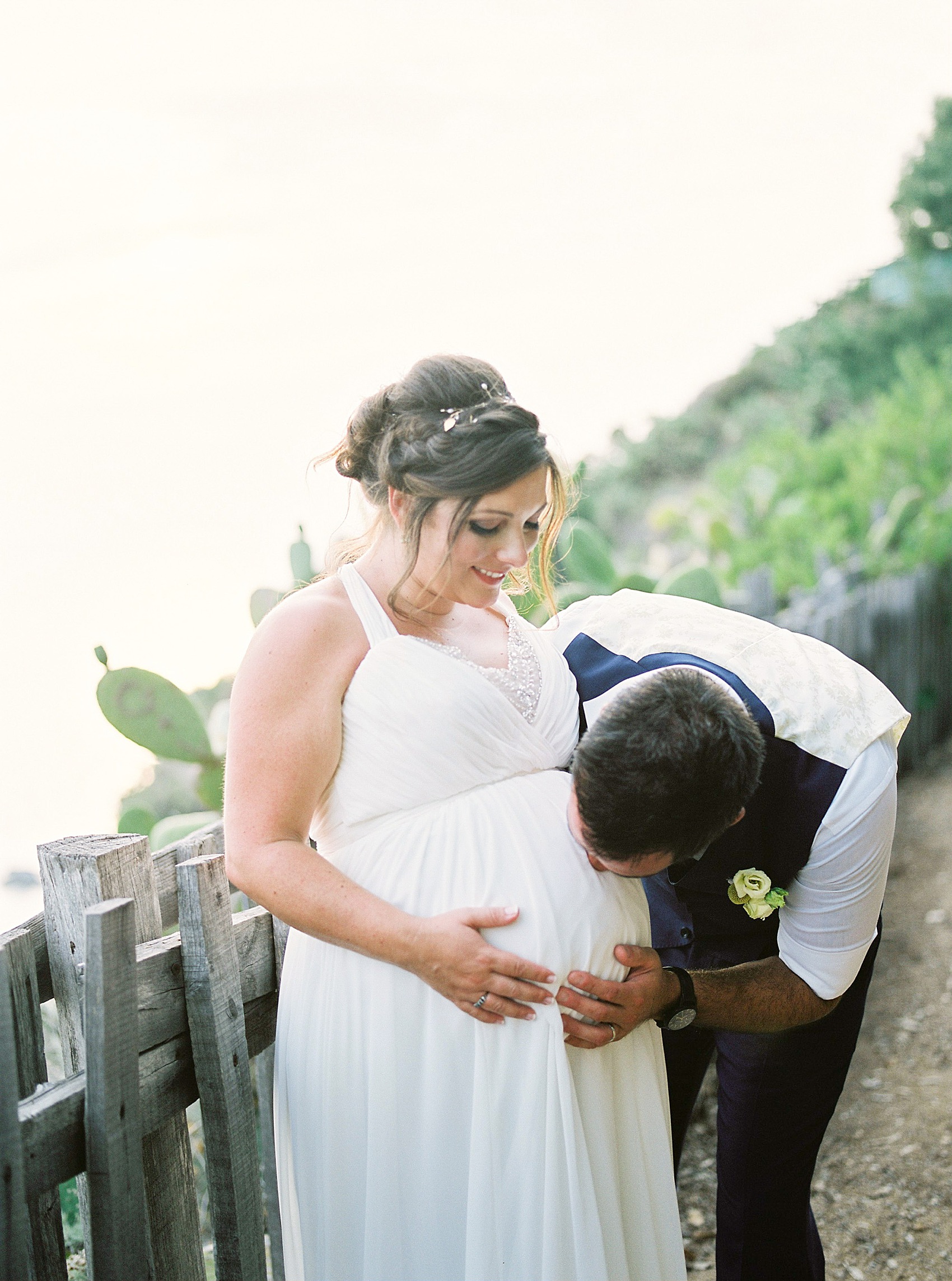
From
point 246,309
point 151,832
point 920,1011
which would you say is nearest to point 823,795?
point 151,832

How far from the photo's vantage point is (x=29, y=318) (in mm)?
6508

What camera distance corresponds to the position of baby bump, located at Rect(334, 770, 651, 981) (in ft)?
5.31

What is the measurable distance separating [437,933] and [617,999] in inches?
13.0

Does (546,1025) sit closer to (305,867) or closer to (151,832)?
(305,867)

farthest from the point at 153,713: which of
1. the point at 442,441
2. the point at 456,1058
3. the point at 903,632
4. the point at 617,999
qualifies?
the point at 903,632

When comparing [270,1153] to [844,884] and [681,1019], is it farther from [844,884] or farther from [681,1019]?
[844,884]

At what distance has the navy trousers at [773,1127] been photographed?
2115 millimetres

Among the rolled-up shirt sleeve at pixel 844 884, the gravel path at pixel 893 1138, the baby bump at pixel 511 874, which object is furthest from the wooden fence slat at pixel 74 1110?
the gravel path at pixel 893 1138

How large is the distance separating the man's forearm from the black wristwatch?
70 millimetres

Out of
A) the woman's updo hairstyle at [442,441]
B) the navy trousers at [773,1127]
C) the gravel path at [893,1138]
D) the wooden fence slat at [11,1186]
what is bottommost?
the gravel path at [893,1138]

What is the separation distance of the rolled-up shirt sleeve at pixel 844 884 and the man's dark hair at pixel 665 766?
0.36m

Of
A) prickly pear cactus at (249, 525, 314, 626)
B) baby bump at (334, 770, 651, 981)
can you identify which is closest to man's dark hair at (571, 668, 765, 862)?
baby bump at (334, 770, 651, 981)

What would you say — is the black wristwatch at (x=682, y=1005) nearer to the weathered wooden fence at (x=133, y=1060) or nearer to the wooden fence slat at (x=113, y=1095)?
the weathered wooden fence at (x=133, y=1060)

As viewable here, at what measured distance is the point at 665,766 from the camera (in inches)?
56.7
